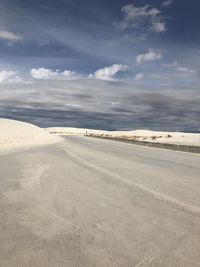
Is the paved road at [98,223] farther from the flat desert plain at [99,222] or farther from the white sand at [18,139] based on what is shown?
the white sand at [18,139]

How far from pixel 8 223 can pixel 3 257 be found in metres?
1.35

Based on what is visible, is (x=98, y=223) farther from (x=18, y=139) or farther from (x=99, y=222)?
(x=18, y=139)

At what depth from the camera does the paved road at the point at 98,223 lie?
4008mm

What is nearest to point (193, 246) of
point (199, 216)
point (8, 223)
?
point (199, 216)

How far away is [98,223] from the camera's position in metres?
5.30

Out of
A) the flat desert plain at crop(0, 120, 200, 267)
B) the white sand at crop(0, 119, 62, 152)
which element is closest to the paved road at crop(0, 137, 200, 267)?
the flat desert plain at crop(0, 120, 200, 267)

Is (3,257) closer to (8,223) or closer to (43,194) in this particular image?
(8,223)

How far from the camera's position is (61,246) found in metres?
4.34

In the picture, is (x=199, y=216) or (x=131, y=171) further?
(x=131, y=171)

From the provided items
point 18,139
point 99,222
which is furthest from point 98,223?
point 18,139

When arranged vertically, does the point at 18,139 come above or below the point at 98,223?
above

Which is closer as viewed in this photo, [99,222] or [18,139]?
[99,222]

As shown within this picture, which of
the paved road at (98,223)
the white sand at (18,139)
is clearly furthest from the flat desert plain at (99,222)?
the white sand at (18,139)

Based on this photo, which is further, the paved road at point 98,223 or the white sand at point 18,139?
the white sand at point 18,139
